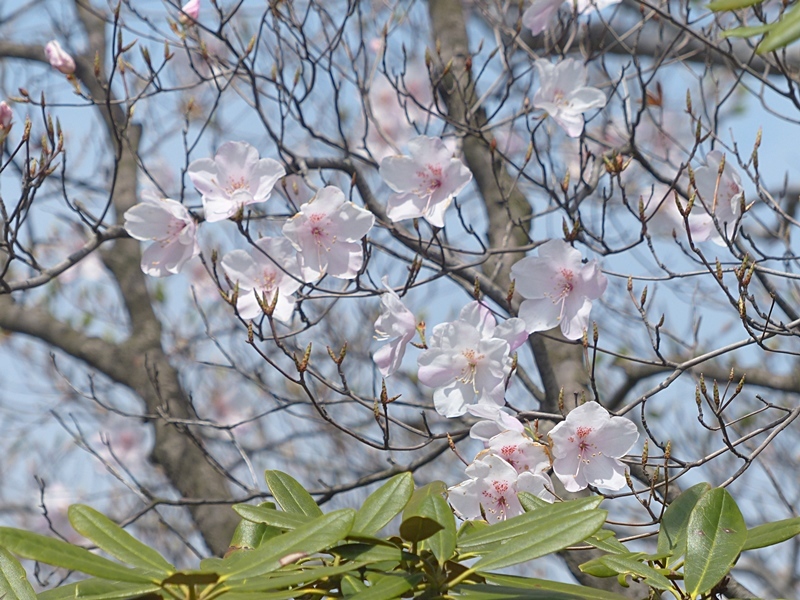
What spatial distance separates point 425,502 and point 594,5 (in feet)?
7.37

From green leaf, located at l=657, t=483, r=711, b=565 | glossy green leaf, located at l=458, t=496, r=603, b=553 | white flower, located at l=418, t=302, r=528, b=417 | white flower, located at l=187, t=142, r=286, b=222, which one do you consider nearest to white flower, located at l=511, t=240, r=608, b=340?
white flower, located at l=418, t=302, r=528, b=417

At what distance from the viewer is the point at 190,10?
2859mm

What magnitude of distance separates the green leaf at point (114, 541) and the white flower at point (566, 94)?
2.01 meters

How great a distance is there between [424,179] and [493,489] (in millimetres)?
946

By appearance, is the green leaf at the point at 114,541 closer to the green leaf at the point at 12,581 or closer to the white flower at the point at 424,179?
the green leaf at the point at 12,581

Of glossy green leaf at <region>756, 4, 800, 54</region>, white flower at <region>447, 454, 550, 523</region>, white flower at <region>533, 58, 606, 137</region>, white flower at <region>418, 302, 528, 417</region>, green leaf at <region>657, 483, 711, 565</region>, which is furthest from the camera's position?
white flower at <region>533, 58, 606, 137</region>

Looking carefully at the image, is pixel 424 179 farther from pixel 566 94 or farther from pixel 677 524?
pixel 677 524

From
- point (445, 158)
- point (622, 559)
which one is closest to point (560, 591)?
point (622, 559)

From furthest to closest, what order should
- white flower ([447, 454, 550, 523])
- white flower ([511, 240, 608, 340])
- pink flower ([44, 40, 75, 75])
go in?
1. pink flower ([44, 40, 75, 75])
2. white flower ([511, 240, 608, 340])
3. white flower ([447, 454, 550, 523])

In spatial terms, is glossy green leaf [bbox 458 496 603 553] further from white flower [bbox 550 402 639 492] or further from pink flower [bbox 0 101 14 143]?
pink flower [bbox 0 101 14 143]

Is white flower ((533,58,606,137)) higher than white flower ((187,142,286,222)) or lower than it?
higher

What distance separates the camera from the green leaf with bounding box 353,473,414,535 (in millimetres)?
964

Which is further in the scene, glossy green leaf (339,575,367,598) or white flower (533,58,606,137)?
white flower (533,58,606,137)

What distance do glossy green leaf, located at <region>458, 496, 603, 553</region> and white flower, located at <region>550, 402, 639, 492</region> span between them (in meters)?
0.76
